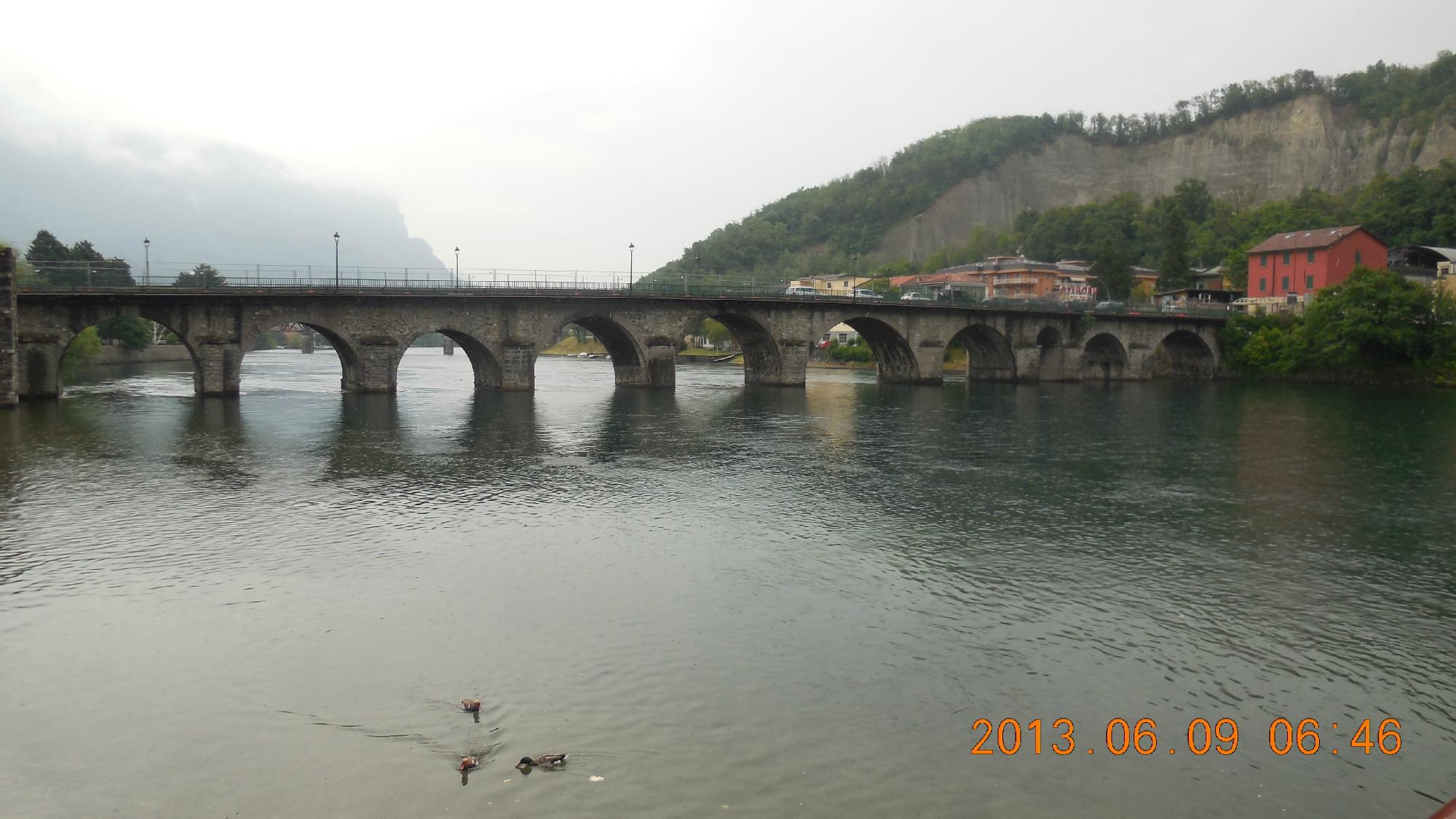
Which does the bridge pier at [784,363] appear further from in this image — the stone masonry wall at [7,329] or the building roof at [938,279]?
the building roof at [938,279]

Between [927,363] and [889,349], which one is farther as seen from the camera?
[889,349]

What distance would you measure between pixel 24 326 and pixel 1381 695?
182 ft

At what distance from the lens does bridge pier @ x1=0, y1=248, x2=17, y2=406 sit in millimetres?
42625

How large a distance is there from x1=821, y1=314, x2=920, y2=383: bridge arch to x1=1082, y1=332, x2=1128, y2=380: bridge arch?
18793 mm

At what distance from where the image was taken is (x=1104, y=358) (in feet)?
288

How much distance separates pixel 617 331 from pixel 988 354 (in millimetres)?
34931

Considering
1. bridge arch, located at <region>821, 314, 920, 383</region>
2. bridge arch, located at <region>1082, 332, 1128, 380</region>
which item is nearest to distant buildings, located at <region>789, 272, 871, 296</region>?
bridge arch, located at <region>1082, 332, 1128, 380</region>

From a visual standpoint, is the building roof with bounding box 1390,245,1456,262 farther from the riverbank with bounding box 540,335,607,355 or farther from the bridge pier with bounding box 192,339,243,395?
the riverbank with bounding box 540,335,607,355

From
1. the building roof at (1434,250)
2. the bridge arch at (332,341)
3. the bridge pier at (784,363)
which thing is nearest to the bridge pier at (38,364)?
the bridge arch at (332,341)

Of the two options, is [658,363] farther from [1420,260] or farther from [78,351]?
[1420,260]

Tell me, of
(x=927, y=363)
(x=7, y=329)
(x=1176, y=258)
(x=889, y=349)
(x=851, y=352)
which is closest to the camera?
(x=7, y=329)

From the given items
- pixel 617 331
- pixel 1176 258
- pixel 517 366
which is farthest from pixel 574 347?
pixel 517 366

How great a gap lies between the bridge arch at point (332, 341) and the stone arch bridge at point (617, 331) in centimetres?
10

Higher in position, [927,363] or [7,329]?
[7,329]
